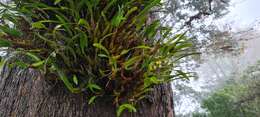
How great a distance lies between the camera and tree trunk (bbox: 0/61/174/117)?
58 centimetres

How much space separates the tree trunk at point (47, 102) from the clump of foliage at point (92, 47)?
0.09 ft

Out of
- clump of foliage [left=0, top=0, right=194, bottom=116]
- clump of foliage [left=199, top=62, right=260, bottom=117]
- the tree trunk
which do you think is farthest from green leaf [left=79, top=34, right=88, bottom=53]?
clump of foliage [left=199, top=62, right=260, bottom=117]

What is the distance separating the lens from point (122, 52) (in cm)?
54

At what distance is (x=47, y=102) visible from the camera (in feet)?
1.94

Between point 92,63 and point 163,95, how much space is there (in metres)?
0.23

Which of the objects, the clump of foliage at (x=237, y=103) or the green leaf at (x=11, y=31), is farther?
the clump of foliage at (x=237, y=103)

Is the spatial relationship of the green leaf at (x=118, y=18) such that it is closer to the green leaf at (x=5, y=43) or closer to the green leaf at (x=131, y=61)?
the green leaf at (x=131, y=61)

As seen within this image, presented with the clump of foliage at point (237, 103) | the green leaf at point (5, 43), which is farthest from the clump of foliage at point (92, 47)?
the clump of foliage at point (237, 103)

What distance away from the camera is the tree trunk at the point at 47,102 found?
581mm

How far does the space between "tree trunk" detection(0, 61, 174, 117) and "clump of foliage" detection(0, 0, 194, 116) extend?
0.09ft

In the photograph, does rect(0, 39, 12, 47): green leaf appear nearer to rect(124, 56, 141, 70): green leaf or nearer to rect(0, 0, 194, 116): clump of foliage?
rect(0, 0, 194, 116): clump of foliage

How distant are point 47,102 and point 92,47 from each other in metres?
0.17

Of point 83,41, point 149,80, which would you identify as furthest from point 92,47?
point 149,80

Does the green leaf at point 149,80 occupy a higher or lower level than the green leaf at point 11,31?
lower
